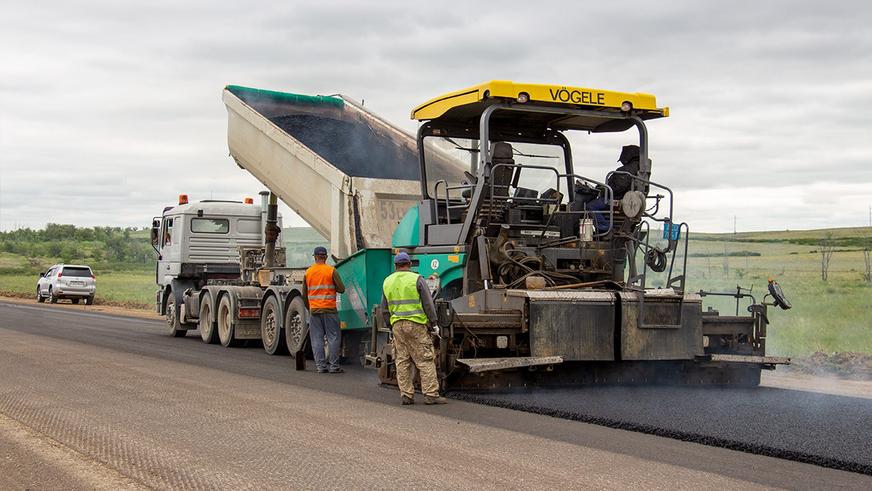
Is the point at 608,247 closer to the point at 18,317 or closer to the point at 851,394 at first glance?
the point at 851,394

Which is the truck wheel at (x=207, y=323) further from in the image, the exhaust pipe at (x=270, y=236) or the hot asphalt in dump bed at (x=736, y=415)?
the hot asphalt in dump bed at (x=736, y=415)

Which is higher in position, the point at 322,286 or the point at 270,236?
the point at 270,236

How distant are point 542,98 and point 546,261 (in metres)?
1.62

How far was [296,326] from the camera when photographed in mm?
13328

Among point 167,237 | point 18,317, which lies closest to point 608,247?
point 167,237

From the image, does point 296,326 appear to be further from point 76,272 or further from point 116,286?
point 116,286

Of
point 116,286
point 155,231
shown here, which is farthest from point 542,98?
point 116,286

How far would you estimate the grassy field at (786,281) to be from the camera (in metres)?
16.4

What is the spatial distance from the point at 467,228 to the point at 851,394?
419 centimetres

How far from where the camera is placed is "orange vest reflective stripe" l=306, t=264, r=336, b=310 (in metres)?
11.8

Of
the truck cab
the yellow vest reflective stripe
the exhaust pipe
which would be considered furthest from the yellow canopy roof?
the truck cab

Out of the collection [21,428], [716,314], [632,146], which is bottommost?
[21,428]

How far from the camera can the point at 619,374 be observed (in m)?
9.78

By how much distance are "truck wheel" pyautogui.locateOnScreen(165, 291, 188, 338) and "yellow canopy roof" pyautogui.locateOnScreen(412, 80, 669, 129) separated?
28.7 ft
